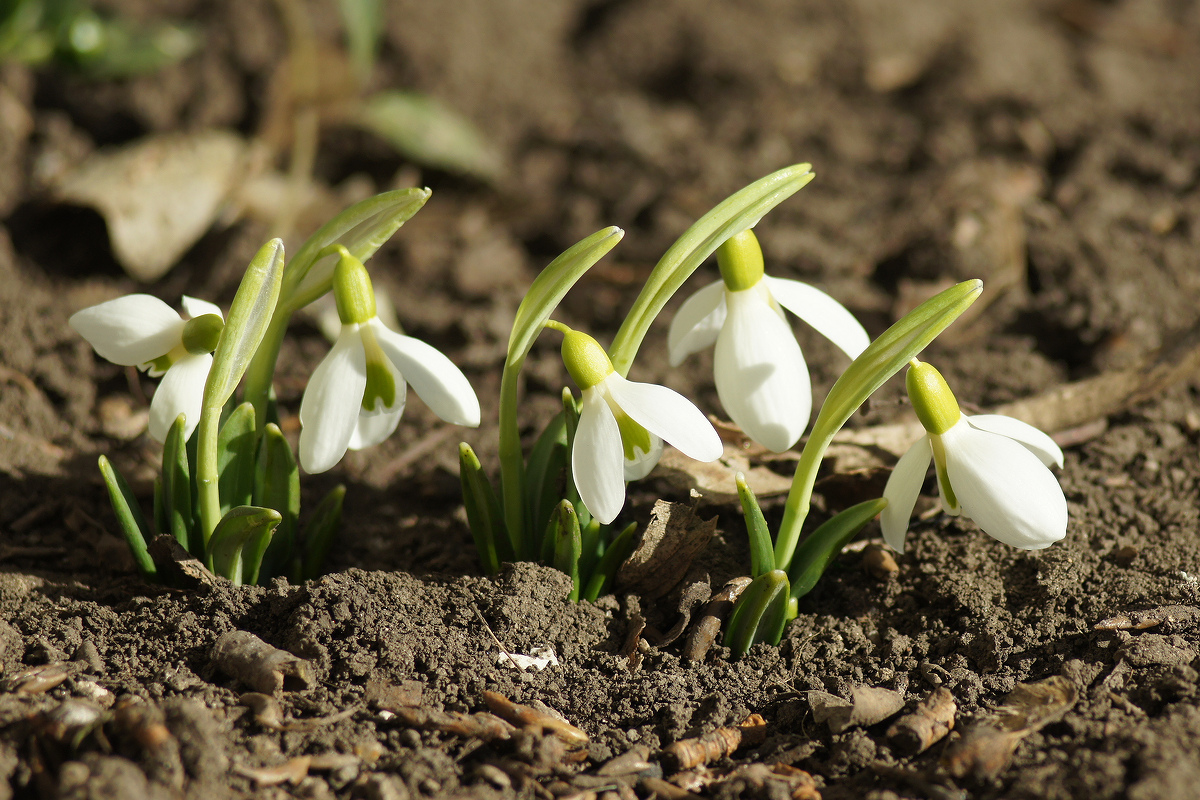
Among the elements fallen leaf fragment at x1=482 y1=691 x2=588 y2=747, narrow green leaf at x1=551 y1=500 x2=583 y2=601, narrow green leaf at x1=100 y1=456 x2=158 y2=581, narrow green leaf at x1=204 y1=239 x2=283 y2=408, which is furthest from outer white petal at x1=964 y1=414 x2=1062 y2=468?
narrow green leaf at x1=100 y1=456 x2=158 y2=581

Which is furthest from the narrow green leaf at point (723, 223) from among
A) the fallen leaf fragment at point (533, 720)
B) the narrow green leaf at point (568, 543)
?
the fallen leaf fragment at point (533, 720)

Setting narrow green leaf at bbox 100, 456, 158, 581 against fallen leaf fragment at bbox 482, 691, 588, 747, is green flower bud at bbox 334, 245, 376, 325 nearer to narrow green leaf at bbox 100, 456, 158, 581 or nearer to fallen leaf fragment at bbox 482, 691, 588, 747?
narrow green leaf at bbox 100, 456, 158, 581

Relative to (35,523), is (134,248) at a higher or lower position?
higher

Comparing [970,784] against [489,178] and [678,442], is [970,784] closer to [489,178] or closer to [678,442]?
[678,442]

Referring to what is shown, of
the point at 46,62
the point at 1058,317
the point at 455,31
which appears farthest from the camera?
the point at 455,31

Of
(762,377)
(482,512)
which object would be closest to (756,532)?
(762,377)

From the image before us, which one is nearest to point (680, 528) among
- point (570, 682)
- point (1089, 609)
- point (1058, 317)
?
point (570, 682)
